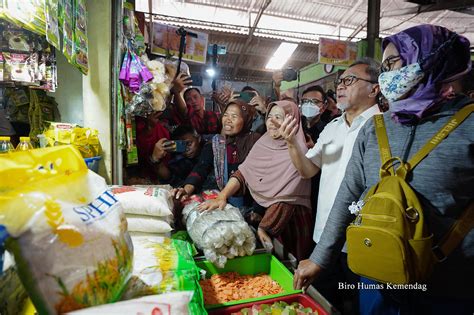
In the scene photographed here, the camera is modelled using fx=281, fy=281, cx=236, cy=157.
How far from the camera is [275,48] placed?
9.02 m

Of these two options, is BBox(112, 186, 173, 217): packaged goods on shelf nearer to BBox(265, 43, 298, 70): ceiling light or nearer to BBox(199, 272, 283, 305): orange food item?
BBox(199, 272, 283, 305): orange food item

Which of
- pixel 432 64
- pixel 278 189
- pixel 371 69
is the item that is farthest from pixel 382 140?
pixel 278 189

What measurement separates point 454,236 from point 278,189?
1308mm

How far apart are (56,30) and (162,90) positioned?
1085 mm

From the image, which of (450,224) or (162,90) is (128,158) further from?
(450,224)

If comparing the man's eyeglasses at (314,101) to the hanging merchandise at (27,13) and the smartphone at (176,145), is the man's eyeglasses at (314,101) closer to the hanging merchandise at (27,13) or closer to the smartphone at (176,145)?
the smartphone at (176,145)

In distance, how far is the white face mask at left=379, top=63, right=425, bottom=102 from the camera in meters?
1.27

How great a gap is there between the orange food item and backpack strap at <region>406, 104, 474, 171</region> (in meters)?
1.08

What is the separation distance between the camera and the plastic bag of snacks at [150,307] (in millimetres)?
589

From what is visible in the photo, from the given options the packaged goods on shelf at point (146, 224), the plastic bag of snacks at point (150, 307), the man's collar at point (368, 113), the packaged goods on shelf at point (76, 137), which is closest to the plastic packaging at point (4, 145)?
the packaged goods on shelf at point (76, 137)

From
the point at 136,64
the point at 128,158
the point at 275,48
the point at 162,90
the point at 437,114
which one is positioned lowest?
the point at 128,158

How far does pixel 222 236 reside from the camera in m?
1.78

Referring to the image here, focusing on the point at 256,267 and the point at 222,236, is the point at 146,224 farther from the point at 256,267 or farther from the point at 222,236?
the point at 256,267

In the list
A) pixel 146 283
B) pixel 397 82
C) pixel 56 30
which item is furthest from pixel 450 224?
pixel 56 30
